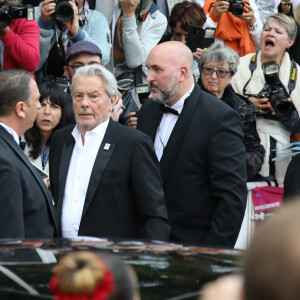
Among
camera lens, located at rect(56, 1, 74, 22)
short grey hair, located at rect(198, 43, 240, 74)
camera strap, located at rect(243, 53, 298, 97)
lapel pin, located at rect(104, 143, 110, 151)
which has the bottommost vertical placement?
lapel pin, located at rect(104, 143, 110, 151)

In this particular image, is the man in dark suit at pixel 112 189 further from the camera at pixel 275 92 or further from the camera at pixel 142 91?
the camera at pixel 275 92

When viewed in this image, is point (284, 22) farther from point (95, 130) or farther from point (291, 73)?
point (95, 130)

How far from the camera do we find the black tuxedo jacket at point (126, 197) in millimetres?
4078

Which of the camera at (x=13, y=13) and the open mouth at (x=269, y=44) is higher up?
the camera at (x=13, y=13)

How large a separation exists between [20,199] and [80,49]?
9.18 ft

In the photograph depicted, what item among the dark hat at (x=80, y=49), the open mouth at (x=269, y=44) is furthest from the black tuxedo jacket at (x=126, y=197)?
the open mouth at (x=269, y=44)

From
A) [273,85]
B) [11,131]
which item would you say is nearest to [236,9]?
[273,85]

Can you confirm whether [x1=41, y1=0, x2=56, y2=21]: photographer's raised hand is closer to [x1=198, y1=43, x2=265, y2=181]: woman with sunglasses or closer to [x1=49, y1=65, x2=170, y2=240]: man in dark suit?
[x1=198, y1=43, x2=265, y2=181]: woman with sunglasses

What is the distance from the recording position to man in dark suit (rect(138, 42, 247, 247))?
454cm

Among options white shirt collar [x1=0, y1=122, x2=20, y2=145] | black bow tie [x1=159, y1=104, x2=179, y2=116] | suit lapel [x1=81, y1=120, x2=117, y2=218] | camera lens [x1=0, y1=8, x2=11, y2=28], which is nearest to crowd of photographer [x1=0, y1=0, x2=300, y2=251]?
camera lens [x1=0, y1=8, x2=11, y2=28]

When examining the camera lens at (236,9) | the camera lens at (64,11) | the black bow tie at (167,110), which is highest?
the camera lens at (236,9)

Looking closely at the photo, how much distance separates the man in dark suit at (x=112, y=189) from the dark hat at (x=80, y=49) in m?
2.00

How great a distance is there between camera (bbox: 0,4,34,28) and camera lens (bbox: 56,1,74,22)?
0.31 metres

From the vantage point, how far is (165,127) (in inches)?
190
